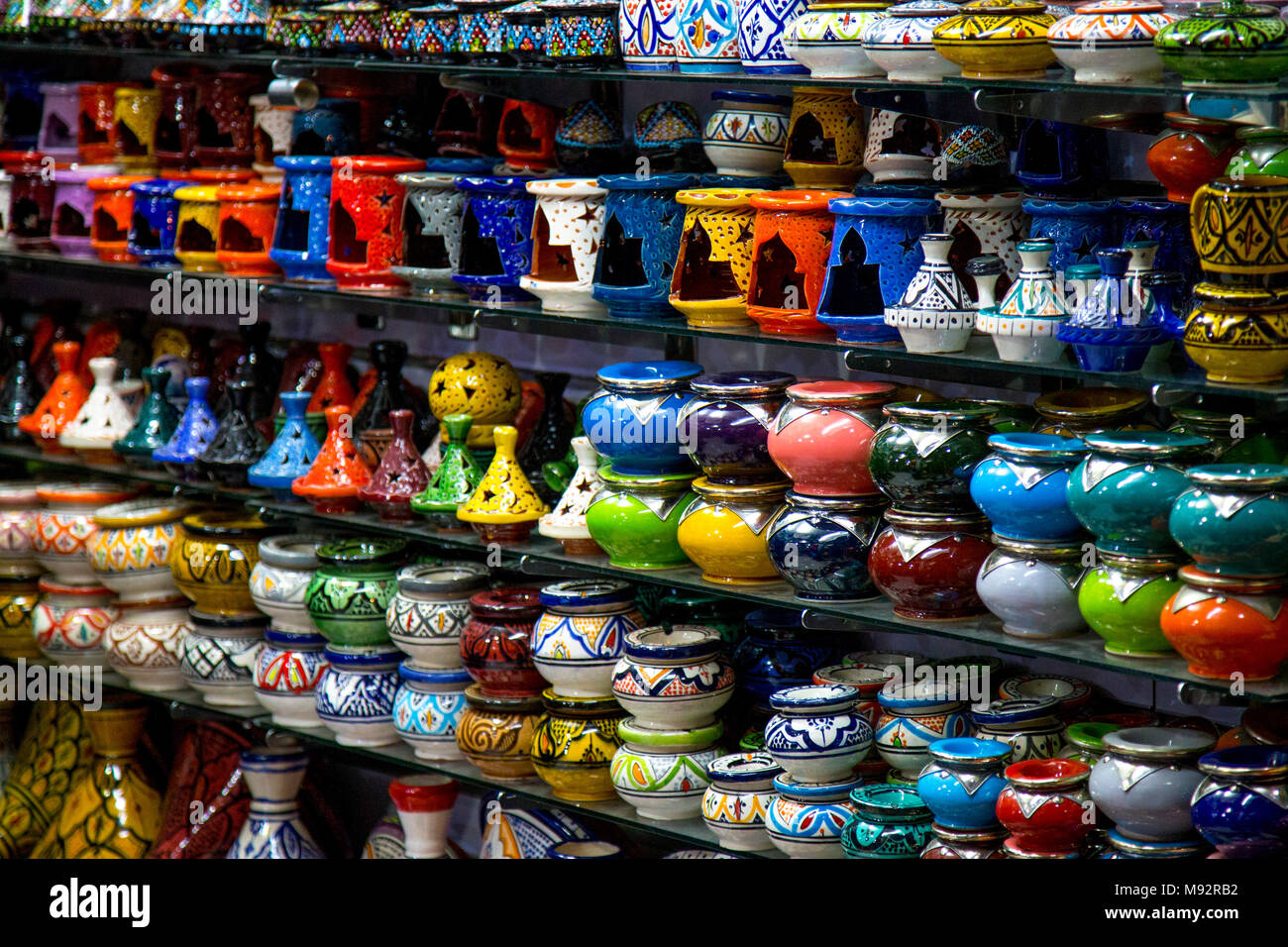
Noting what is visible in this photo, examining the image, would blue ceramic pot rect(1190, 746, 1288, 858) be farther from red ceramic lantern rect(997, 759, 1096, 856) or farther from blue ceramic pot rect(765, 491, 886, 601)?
blue ceramic pot rect(765, 491, 886, 601)

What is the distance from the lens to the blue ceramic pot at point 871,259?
266cm

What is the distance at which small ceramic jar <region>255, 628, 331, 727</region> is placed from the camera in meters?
3.46

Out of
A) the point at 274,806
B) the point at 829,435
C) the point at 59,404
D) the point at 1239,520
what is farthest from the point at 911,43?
the point at 59,404

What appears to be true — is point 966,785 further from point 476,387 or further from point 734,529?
point 476,387

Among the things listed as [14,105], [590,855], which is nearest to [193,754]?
[590,855]

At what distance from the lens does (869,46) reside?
8.52 ft

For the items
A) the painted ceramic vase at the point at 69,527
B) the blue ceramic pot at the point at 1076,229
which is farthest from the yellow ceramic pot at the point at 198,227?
the blue ceramic pot at the point at 1076,229

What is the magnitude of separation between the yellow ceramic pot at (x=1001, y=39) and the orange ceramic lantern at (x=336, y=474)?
1.40 meters

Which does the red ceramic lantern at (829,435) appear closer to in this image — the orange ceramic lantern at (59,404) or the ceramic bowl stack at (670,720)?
the ceramic bowl stack at (670,720)

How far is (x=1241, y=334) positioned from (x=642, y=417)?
38.6 inches

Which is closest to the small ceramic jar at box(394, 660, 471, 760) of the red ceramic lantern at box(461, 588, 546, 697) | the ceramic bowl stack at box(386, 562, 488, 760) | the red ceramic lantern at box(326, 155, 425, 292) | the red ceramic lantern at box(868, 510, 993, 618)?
the ceramic bowl stack at box(386, 562, 488, 760)

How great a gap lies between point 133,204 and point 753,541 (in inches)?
62.5

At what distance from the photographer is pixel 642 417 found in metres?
2.90

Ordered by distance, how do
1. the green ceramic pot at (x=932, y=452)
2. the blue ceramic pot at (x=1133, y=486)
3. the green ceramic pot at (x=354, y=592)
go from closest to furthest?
the blue ceramic pot at (x=1133, y=486) → the green ceramic pot at (x=932, y=452) → the green ceramic pot at (x=354, y=592)
